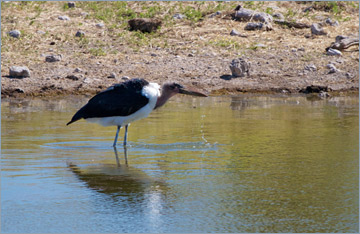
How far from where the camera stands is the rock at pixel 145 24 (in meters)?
16.4

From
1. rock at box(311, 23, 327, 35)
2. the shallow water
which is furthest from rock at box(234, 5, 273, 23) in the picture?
the shallow water

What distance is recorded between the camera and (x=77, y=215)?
559cm

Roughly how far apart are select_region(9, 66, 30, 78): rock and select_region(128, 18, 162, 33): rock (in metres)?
3.21

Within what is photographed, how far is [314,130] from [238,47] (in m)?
6.32

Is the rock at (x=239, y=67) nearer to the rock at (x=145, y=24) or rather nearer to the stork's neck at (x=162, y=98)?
the rock at (x=145, y=24)

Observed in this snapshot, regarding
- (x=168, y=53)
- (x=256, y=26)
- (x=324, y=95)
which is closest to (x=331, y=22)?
(x=256, y=26)

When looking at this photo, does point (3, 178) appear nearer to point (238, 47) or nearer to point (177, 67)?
point (177, 67)

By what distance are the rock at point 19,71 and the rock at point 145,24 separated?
3207 mm

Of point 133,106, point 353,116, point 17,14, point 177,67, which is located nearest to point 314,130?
point 353,116

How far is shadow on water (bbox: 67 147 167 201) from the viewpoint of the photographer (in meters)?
6.43

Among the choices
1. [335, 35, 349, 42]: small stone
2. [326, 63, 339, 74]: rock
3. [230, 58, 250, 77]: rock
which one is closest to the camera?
[230, 58, 250, 77]: rock

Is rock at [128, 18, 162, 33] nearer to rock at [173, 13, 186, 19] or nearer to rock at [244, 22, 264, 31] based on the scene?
rock at [173, 13, 186, 19]

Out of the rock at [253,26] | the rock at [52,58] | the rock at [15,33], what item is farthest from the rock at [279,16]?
the rock at [15,33]

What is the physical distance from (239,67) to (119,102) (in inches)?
238
